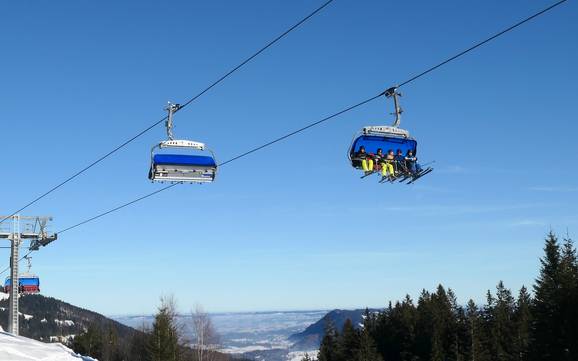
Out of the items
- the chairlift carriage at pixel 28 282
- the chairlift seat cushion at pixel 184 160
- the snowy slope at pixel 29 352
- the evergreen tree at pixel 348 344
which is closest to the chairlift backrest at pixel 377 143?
the chairlift seat cushion at pixel 184 160

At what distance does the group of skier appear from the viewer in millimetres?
18281

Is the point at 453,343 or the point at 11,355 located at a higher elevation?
the point at 11,355

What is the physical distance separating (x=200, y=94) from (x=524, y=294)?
294 ft

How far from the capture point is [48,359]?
104 feet

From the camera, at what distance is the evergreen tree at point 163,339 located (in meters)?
60.4

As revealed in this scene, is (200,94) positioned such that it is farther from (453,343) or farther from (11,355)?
(453,343)

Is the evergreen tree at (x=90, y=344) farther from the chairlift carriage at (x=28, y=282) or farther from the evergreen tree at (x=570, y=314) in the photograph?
the evergreen tree at (x=570, y=314)

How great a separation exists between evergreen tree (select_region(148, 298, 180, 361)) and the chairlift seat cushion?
1700 inches

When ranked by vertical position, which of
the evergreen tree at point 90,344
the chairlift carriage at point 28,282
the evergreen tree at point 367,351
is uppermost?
the chairlift carriage at point 28,282

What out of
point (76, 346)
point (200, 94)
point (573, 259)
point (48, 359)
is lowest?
point (76, 346)

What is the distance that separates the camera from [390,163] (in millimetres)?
18391

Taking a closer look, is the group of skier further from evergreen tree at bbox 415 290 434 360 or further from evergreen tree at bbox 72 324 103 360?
evergreen tree at bbox 72 324 103 360

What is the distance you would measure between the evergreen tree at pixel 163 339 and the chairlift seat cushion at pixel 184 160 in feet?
142

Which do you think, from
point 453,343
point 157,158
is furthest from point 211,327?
point 157,158
